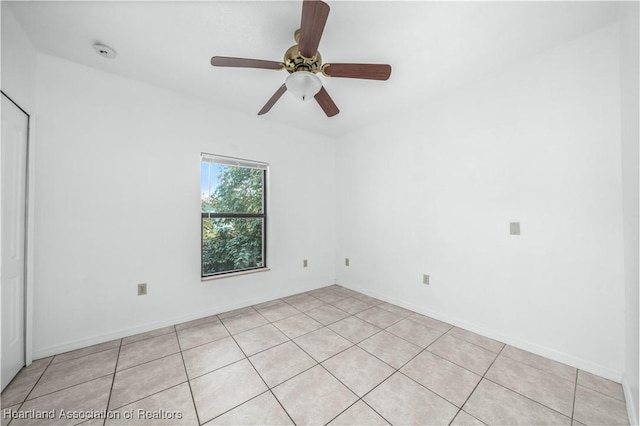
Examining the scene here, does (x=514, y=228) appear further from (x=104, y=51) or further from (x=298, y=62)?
(x=104, y=51)

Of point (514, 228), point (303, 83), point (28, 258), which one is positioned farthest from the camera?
point (514, 228)

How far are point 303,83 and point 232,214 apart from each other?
6.61ft

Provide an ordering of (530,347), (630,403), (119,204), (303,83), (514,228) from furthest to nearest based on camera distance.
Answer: (119,204) → (514,228) → (530,347) → (303,83) → (630,403)

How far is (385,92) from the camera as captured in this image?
2.73 meters

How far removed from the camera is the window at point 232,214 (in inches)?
119

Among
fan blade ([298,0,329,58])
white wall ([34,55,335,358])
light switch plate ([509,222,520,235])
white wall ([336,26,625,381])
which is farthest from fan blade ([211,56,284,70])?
light switch plate ([509,222,520,235])

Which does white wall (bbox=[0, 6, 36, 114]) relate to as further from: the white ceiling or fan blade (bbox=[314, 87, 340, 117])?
fan blade (bbox=[314, 87, 340, 117])

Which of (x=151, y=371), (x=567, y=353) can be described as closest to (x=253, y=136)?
(x=151, y=371)

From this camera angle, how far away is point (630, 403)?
59.1 inches

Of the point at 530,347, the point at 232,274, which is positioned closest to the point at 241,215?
the point at 232,274

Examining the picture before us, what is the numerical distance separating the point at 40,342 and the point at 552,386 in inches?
Answer: 160

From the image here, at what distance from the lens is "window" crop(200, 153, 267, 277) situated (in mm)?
3016

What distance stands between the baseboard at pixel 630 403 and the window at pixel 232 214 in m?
3.40

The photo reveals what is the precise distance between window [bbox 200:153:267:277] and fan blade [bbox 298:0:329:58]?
194 cm
